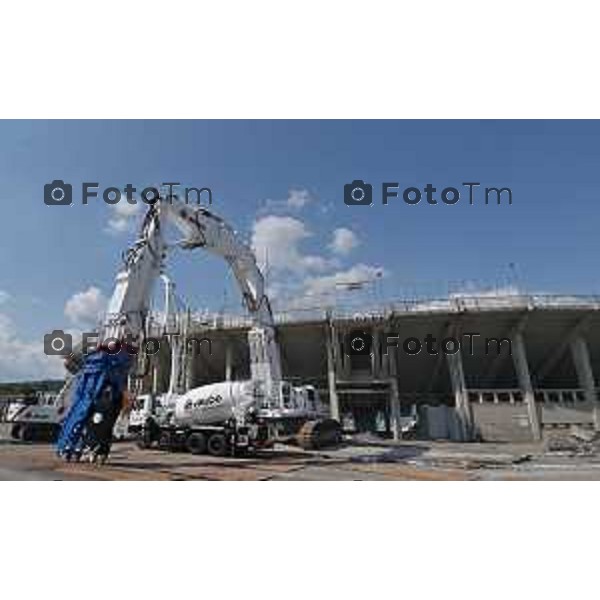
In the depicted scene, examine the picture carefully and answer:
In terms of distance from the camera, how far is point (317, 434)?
2262 cm

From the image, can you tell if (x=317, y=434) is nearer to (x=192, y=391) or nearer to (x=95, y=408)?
(x=192, y=391)

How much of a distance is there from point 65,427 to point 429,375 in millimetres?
30734

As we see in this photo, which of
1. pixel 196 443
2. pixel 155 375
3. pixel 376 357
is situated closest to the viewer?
pixel 196 443

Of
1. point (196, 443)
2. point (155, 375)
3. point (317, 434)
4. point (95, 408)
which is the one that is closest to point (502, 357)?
point (317, 434)

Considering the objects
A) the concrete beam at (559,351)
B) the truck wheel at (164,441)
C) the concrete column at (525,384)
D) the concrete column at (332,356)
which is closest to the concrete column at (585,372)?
the concrete beam at (559,351)

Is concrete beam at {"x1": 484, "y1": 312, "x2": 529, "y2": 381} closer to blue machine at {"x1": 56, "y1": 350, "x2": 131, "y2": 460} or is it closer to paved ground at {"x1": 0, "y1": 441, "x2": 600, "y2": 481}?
paved ground at {"x1": 0, "y1": 441, "x2": 600, "y2": 481}

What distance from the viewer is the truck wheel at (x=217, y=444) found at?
767 inches

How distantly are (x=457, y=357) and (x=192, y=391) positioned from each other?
780 inches

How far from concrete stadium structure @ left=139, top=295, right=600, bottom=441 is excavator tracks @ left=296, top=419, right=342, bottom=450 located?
8823 millimetres

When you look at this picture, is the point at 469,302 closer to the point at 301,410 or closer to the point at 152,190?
the point at 301,410

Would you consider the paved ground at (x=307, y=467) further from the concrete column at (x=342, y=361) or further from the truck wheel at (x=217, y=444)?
the concrete column at (x=342, y=361)

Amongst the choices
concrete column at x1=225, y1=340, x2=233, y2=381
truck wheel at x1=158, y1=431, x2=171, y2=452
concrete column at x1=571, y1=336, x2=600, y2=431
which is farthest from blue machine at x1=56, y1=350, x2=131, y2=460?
concrete column at x1=571, y1=336, x2=600, y2=431

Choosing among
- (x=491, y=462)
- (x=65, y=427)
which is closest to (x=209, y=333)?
(x=65, y=427)

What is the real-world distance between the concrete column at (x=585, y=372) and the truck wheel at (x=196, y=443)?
24972 mm
